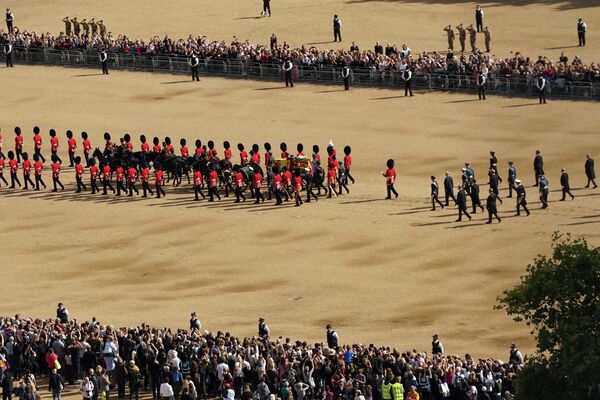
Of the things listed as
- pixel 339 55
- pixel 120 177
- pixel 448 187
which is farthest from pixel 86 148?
pixel 339 55

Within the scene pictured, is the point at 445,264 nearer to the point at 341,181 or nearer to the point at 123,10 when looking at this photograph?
the point at 341,181

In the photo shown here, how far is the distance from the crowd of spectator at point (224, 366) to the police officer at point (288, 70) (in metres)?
31.9

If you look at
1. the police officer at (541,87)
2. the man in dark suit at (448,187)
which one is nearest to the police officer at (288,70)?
the police officer at (541,87)

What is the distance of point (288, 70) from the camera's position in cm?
7988

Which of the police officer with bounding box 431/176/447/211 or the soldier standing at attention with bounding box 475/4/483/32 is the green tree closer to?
the police officer with bounding box 431/176/447/211

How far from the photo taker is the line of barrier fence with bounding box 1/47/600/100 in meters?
75.2

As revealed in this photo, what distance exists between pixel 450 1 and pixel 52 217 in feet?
113

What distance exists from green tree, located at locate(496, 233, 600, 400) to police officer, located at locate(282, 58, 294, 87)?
141 ft

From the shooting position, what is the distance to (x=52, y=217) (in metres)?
63.4

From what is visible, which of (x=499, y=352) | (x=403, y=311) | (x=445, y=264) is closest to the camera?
(x=499, y=352)

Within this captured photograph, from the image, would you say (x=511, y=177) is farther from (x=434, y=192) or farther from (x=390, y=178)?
(x=390, y=178)

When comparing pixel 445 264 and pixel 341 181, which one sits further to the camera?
pixel 341 181

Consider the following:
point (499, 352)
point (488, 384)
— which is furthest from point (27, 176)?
point (488, 384)


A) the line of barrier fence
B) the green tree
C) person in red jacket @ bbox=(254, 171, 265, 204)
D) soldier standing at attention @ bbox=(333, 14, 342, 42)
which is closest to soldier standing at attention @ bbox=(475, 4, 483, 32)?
soldier standing at attention @ bbox=(333, 14, 342, 42)
